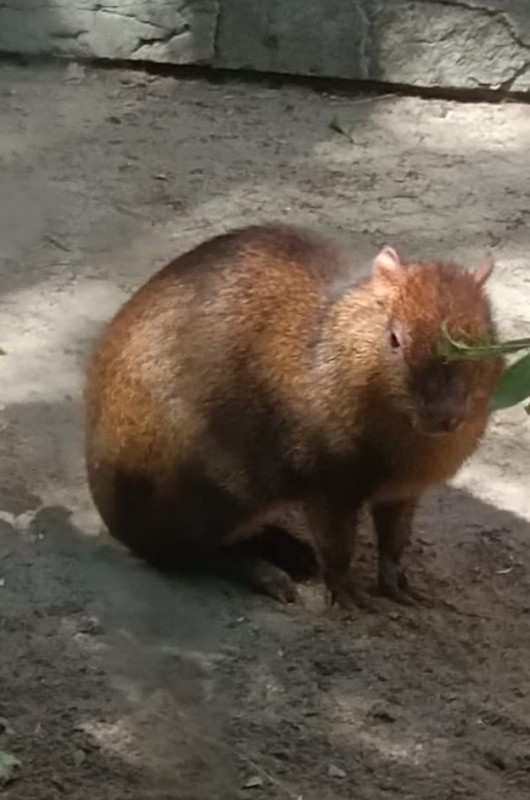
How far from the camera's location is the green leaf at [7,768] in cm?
330

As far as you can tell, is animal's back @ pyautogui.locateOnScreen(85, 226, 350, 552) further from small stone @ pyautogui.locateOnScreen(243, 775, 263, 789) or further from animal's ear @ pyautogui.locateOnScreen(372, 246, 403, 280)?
small stone @ pyautogui.locateOnScreen(243, 775, 263, 789)

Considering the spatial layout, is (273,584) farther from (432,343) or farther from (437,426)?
(432,343)

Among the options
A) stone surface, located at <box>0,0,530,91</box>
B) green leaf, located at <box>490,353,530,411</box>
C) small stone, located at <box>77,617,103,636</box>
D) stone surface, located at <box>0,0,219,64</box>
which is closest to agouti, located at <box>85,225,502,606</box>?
small stone, located at <box>77,617,103,636</box>

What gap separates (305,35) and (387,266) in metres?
3.98

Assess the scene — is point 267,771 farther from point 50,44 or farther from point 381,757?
point 50,44

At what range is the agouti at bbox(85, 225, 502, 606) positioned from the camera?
3914 millimetres

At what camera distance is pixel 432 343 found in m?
3.73

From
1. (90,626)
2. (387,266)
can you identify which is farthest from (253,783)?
(387,266)

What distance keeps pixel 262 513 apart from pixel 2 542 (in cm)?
68

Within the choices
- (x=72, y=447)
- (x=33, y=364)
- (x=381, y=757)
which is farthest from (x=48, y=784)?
(x=33, y=364)

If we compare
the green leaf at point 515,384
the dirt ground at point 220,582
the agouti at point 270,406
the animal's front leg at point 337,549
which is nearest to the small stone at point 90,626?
the dirt ground at point 220,582

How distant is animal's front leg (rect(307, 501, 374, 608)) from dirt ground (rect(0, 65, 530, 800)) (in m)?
0.07

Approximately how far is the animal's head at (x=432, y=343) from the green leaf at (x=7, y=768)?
3.81 ft

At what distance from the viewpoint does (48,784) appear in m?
3.34
